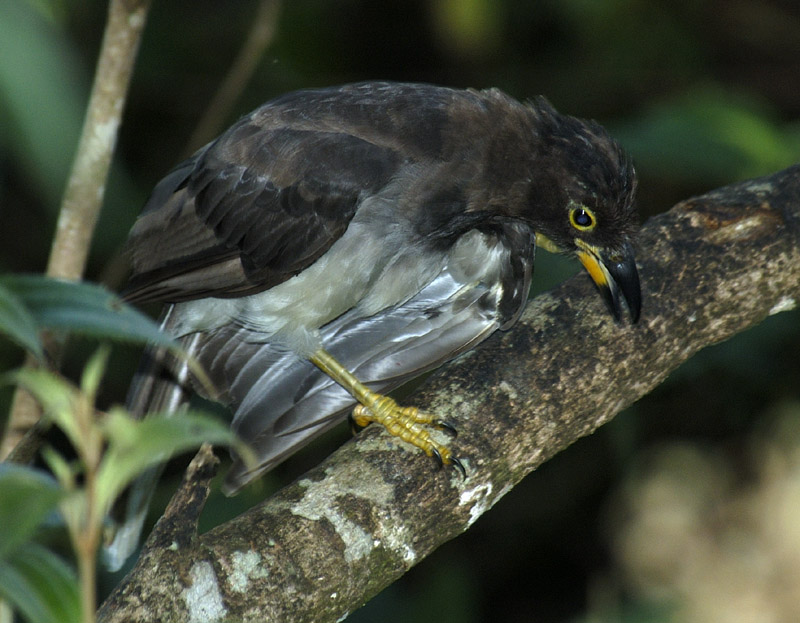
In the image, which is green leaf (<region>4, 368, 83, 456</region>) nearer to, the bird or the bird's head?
the bird

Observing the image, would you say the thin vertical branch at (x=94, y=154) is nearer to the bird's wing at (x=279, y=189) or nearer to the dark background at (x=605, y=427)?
the bird's wing at (x=279, y=189)

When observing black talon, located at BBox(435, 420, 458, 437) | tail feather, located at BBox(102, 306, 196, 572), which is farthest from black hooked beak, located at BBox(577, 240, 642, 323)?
tail feather, located at BBox(102, 306, 196, 572)

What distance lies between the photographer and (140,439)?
110 cm

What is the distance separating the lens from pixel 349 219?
353 cm

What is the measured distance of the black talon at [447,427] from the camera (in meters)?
3.08

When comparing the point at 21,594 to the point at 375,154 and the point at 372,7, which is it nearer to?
the point at 375,154

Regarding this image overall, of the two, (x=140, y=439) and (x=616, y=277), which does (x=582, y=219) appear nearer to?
(x=616, y=277)

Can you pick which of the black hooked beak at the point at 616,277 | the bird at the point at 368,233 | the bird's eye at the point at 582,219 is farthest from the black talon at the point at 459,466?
the bird's eye at the point at 582,219

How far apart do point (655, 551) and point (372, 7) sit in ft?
17.0

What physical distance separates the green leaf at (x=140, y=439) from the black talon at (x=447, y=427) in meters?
1.99

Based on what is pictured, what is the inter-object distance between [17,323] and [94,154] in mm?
2468

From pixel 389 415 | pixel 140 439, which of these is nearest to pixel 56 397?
pixel 140 439

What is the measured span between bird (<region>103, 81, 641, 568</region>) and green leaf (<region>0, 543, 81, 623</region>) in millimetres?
2237

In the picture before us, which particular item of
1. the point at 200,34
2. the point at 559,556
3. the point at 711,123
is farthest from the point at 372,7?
the point at 559,556
